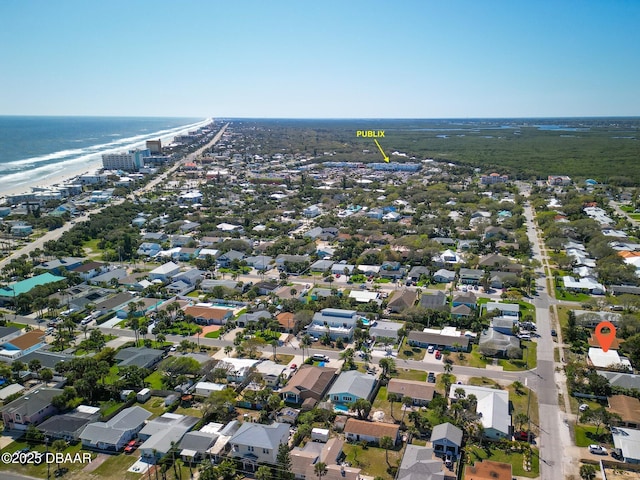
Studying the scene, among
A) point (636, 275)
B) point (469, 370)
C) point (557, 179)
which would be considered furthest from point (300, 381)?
point (557, 179)

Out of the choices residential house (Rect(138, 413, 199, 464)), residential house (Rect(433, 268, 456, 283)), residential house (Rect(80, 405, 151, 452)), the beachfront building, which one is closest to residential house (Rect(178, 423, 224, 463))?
residential house (Rect(138, 413, 199, 464))

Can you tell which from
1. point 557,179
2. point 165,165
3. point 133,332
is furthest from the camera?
point 165,165

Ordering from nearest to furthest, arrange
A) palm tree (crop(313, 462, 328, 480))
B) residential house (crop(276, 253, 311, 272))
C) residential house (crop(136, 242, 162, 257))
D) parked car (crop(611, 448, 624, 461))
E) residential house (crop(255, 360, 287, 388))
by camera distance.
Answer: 1. palm tree (crop(313, 462, 328, 480))
2. parked car (crop(611, 448, 624, 461))
3. residential house (crop(255, 360, 287, 388))
4. residential house (crop(276, 253, 311, 272))
5. residential house (crop(136, 242, 162, 257))

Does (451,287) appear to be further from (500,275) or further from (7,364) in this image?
(7,364)

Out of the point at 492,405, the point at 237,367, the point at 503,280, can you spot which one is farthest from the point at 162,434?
the point at 503,280

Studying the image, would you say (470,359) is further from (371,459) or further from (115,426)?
(115,426)

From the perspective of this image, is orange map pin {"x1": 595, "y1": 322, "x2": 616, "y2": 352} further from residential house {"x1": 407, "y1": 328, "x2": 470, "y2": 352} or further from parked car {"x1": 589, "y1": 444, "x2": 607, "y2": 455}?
parked car {"x1": 589, "y1": 444, "x2": 607, "y2": 455}
